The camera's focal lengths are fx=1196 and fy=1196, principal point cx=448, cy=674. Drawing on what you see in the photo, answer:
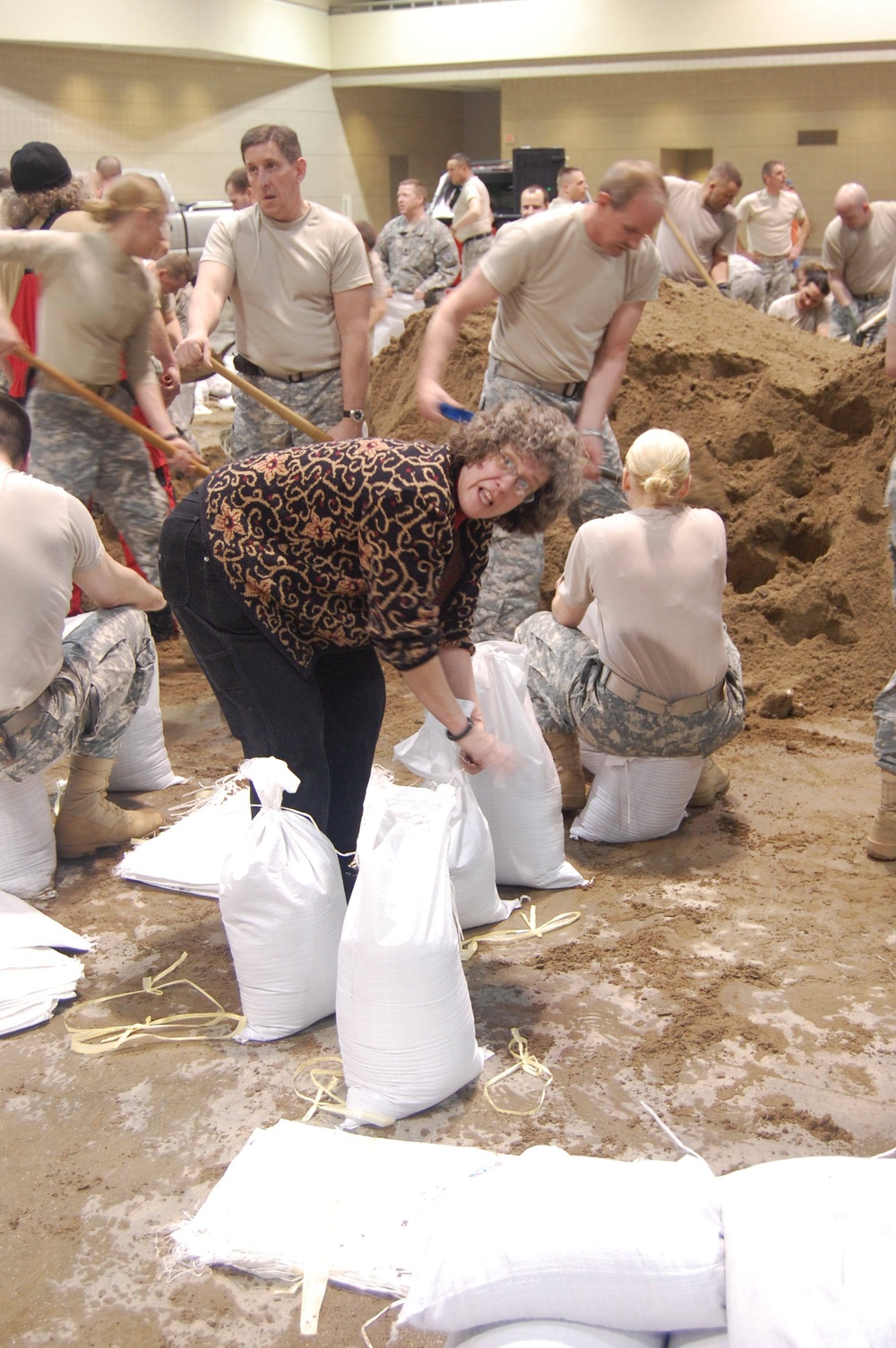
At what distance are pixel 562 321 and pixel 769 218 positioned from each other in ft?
28.3

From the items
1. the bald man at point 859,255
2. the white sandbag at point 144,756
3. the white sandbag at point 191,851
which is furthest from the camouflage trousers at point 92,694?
the bald man at point 859,255

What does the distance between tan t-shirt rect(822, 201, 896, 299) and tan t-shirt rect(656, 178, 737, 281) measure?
702 millimetres

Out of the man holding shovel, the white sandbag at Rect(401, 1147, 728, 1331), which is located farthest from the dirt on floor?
the man holding shovel

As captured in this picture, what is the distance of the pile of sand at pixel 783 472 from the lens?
14.9 feet

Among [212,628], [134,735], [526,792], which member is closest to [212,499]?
[212,628]

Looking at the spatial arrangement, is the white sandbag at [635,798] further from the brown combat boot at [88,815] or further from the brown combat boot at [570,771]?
the brown combat boot at [88,815]

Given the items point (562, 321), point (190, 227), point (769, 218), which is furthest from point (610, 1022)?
point (190, 227)

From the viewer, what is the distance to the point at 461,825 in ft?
9.44

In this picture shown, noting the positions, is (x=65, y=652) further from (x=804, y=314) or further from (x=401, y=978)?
(x=804, y=314)

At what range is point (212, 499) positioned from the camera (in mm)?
2537

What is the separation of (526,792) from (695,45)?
1455 cm

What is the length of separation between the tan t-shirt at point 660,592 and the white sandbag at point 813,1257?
1.95 meters

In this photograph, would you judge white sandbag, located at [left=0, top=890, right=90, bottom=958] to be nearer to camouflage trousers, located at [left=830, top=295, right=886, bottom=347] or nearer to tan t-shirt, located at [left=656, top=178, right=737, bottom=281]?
tan t-shirt, located at [left=656, top=178, right=737, bottom=281]

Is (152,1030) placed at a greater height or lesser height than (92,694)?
lesser
